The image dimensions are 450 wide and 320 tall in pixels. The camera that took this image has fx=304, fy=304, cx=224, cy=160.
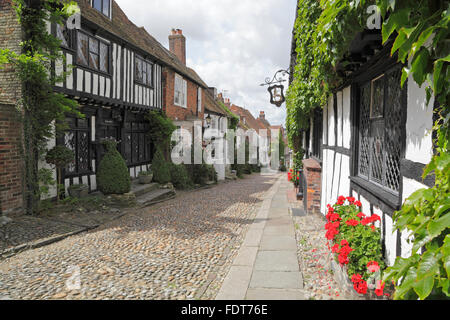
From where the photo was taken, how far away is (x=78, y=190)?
8914 mm

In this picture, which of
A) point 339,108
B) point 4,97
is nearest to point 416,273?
point 339,108

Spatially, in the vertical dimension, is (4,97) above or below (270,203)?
above

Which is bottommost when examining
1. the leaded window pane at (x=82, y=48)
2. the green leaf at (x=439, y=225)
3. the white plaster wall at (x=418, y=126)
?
the green leaf at (x=439, y=225)

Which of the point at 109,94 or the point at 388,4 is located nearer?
the point at 388,4

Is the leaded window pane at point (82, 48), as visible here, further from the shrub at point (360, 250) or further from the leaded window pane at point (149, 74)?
the shrub at point (360, 250)

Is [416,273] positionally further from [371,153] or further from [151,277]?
[151,277]

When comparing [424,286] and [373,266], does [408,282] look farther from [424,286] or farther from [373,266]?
[373,266]

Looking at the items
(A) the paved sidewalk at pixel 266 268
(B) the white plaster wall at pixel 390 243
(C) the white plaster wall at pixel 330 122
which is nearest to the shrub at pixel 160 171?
(A) the paved sidewalk at pixel 266 268

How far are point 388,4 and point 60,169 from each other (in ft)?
28.6

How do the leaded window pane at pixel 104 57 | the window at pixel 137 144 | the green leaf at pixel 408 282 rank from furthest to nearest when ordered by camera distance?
the window at pixel 137 144, the leaded window pane at pixel 104 57, the green leaf at pixel 408 282

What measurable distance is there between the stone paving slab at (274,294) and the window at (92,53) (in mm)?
8323

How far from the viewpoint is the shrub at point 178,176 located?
44.3 ft

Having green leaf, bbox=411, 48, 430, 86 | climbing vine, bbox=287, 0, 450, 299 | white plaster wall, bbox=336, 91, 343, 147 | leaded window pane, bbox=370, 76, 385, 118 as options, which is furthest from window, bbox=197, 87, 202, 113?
green leaf, bbox=411, 48, 430, 86

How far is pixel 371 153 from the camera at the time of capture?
4309 mm
